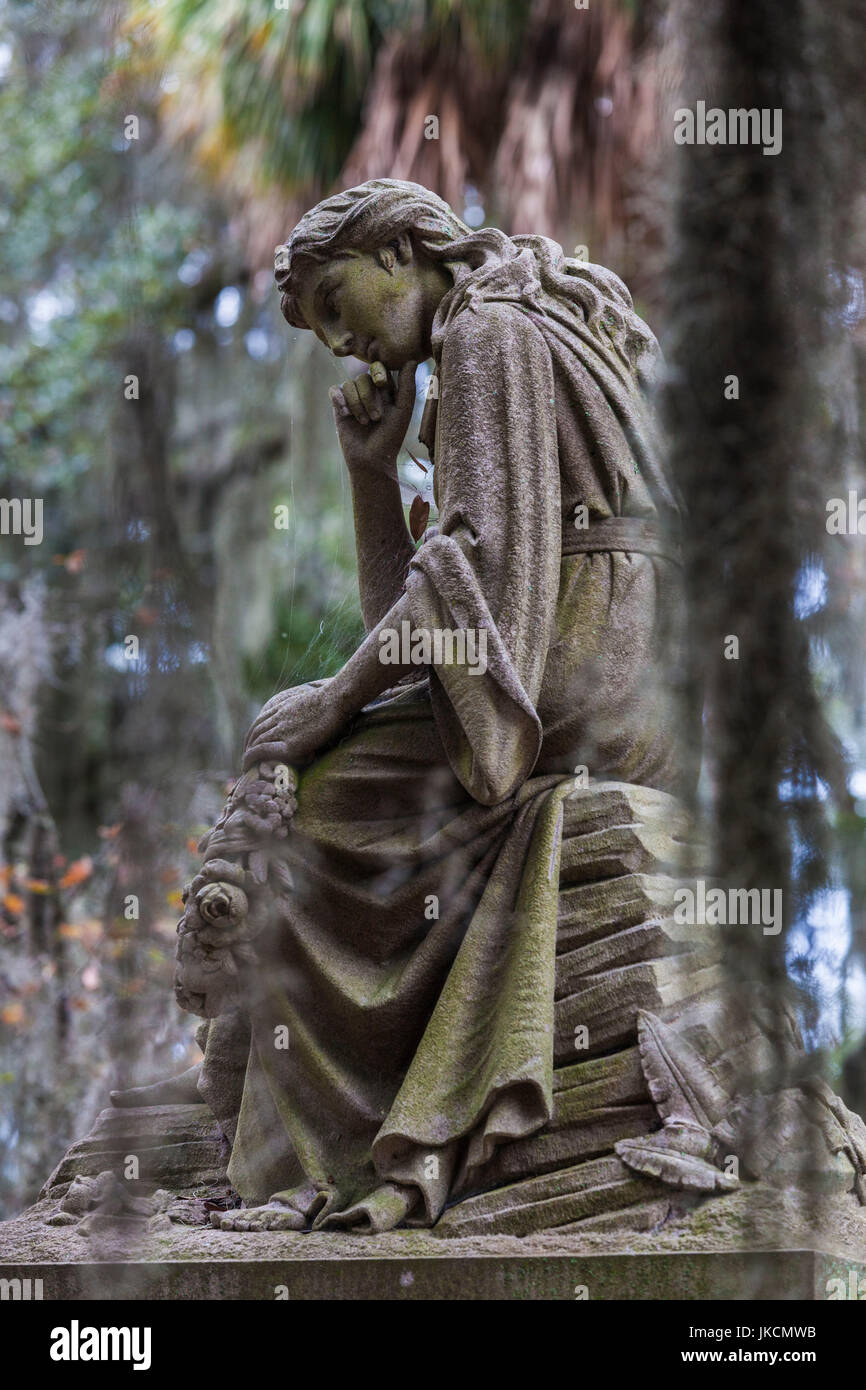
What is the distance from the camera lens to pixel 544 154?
862cm

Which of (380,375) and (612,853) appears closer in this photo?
(612,853)

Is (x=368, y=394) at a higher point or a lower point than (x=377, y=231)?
lower

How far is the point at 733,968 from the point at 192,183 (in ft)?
30.8

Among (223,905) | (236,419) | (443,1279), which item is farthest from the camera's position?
(236,419)

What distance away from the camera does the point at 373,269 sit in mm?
4207

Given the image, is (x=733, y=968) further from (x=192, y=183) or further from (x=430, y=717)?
(x=192, y=183)

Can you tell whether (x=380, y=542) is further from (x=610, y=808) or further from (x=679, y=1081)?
(x=679, y=1081)

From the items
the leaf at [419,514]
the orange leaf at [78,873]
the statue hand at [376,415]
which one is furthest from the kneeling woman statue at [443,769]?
the orange leaf at [78,873]

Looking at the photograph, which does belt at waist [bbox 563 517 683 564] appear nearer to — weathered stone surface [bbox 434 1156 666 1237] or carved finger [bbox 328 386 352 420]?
carved finger [bbox 328 386 352 420]

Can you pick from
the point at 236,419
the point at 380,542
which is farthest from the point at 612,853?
the point at 236,419

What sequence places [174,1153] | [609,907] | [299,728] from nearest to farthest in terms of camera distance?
[609,907], [299,728], [174,1153]

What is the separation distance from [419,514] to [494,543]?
61cm

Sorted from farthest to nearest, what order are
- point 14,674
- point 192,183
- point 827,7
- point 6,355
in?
point 6,355 < point 192,183 < point 14,674 < point 827,7

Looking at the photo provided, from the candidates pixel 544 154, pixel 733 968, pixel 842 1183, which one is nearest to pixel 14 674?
pixel 544 154
